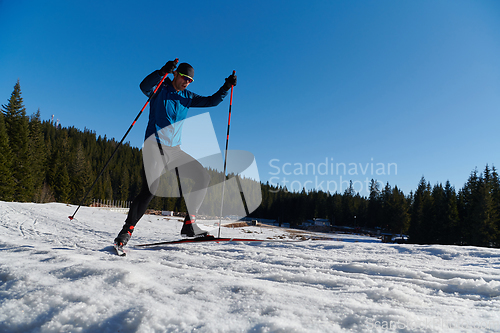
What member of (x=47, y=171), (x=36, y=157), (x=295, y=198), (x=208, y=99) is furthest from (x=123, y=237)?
(x=295, y=198)

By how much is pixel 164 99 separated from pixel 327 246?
3125mm

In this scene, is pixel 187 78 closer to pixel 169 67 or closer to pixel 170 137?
pixel 169 67

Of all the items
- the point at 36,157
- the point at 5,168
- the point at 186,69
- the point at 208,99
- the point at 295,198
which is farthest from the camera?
the point at 295,198

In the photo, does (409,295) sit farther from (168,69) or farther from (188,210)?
(168,69)

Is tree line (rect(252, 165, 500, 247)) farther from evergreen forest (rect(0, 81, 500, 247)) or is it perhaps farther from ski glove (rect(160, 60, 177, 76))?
ski glove (rect(160, 60, 177, 76))

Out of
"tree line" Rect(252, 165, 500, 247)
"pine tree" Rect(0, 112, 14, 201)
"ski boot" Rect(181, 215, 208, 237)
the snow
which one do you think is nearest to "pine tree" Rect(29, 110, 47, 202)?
"pine tree" Rect(0, 112, 14, 201)

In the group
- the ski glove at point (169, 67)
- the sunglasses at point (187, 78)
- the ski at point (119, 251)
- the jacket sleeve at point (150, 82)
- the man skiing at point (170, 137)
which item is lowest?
the ski at point (119, 251)

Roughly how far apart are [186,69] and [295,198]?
275ft

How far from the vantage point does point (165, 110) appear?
332 centimetres

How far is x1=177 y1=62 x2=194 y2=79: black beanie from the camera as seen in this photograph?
3.39 metres

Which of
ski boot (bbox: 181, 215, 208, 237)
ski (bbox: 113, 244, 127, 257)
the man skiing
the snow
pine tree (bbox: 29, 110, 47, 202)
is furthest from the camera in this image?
pine tree (bbox: 29, 110, 47, 202)

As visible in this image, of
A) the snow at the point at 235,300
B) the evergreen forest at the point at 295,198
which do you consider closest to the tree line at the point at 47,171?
the evergreen forest at the point at 295,198

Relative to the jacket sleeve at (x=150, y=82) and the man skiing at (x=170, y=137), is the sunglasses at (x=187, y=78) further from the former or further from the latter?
the jacket sleeve at (x=150, y=82)

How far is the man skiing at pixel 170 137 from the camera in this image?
310cm
